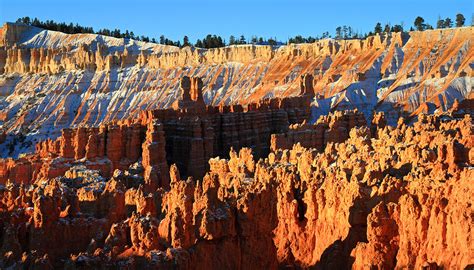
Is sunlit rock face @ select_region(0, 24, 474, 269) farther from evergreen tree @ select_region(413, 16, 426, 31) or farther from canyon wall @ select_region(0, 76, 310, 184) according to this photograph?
Answer: evergreen tree @ select_region(413, 16, 426, 31)

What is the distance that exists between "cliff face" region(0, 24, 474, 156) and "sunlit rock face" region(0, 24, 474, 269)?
1.06 ft

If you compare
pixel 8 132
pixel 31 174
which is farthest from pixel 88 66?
pixel 31 174

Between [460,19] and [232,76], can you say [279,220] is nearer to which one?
[232,76]

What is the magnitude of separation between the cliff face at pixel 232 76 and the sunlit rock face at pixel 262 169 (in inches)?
12.7

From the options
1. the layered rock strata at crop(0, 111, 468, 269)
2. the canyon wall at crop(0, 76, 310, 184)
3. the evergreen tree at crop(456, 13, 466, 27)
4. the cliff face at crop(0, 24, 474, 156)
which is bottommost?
the layered rock strata at crop(0, 111, 468, 269)

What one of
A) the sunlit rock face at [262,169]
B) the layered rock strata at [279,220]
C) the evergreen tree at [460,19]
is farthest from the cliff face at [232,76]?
the layered rock strata at [279,220]

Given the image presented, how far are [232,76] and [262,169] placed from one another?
65.1m

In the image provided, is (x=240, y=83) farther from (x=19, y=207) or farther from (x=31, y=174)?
(x=19, y=207)

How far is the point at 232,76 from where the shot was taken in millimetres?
91688

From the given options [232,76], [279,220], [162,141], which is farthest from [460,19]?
[279,220]

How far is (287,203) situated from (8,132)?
2478 inches

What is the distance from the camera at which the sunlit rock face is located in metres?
17.0

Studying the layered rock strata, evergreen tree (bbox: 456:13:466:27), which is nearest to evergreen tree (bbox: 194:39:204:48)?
evergreen tree (bbox: 456:13:466:27)

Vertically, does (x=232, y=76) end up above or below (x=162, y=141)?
above
